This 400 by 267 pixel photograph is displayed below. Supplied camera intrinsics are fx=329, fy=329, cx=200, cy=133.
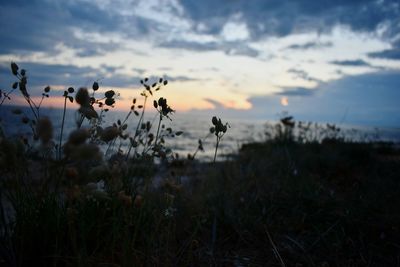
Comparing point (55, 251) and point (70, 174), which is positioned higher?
point (70, 174)

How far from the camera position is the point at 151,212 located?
7.23 ft

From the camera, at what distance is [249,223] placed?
2635 mm

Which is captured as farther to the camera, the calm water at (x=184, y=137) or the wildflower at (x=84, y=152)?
the calm water at (x=184, y=137)

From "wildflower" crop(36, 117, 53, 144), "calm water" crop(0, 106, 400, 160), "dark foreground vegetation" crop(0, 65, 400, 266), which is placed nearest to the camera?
"wildflower" crop(36, 117, 53, 144)

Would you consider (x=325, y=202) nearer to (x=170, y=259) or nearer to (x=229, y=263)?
(x=229, y=263)

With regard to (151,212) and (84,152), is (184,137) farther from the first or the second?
(84,152)

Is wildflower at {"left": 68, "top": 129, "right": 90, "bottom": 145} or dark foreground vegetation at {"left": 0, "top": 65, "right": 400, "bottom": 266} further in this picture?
dark foreground vegetation at {"left": 0, "top": 65, "right": 400, "bottom": 266}

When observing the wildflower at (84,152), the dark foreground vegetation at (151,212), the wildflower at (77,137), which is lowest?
the dark foreground vegetation at (151,212)

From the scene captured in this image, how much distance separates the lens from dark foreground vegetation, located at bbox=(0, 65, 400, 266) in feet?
4.50

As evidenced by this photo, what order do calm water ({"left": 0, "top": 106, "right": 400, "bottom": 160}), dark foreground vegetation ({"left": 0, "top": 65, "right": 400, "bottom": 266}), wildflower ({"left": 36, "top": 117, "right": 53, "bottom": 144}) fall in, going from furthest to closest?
1. calm water ({"left": 0, "top": 106, "right": 400, "bottom": 160})
2. dark foreground vegetation ({"left": 0, "top": 65, "right": 400, "bottom": 266})
3. wildflower ({"left": 36, "top": 117, "right": 53, "bottom": 144})

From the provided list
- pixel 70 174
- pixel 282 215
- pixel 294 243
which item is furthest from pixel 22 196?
pixel 282 215

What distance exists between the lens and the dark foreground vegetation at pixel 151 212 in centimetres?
137

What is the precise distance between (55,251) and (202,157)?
958 centimetres

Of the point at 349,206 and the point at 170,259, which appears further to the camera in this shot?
the point at 349,206
